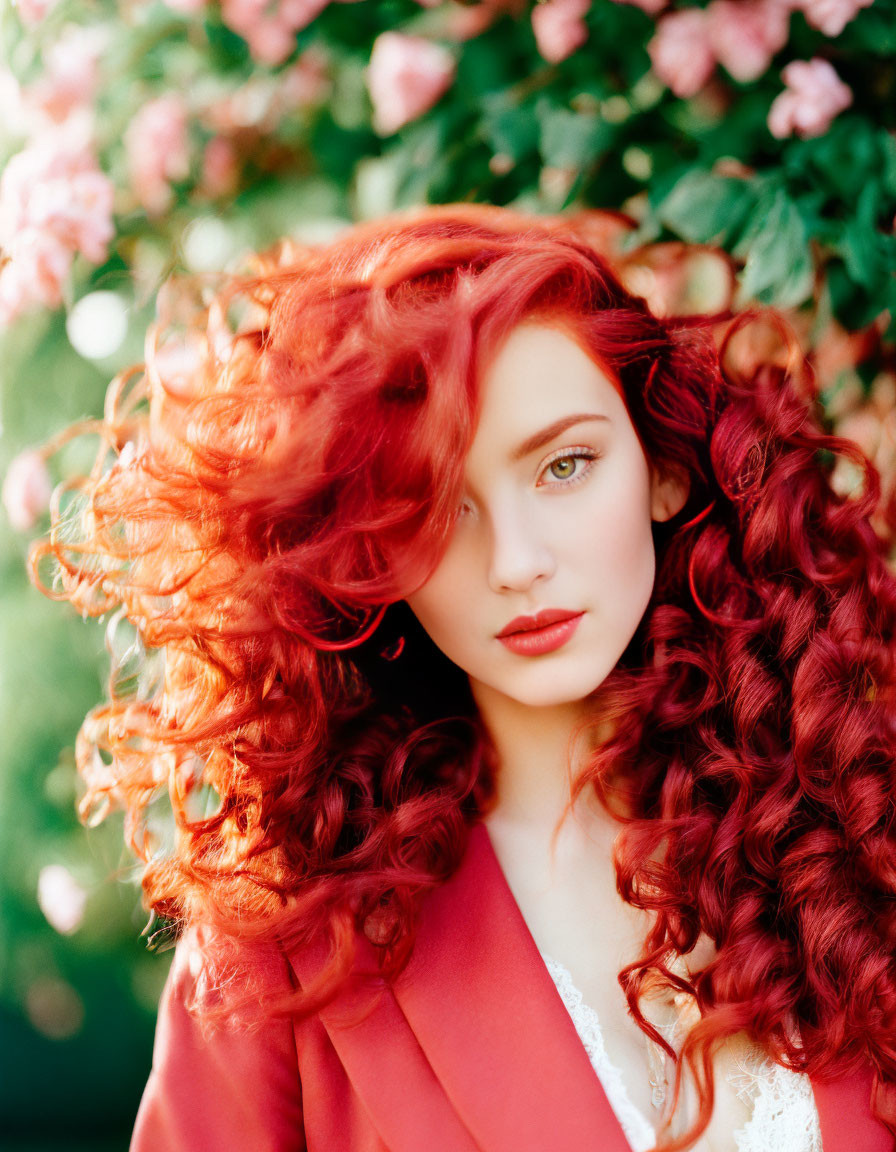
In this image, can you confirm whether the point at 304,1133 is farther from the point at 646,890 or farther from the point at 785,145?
the point at 785,145

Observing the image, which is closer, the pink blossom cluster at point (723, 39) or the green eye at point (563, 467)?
the green eye at point (563, 467)

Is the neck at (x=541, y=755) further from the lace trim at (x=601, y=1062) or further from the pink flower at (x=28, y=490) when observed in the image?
the pink flower at (x=28, y=490)

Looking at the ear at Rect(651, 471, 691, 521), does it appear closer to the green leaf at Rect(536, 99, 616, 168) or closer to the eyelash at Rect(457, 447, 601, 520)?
the eyelash at Rect(457, 447, 601, 520)

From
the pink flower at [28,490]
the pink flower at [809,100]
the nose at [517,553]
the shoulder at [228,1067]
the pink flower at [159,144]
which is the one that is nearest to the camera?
the nose at [517,553]

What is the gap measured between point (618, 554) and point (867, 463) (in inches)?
16.1

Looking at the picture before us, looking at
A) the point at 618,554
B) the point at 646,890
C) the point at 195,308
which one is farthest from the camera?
the point at 195,308

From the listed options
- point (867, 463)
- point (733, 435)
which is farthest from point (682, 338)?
point (867, 463)

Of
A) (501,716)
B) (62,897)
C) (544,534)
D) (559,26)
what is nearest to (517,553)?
(544,534)

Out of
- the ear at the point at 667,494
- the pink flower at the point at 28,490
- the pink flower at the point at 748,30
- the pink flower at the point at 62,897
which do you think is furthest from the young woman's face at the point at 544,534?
the pink flower at the point at 62,897

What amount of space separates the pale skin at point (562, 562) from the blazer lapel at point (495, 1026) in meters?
0.06

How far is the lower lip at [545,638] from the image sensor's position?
1.23 metres

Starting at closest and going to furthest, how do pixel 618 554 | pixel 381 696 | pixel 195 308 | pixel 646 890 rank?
pixel 618 554 < pixel 646 890 < pixel 381 696 < pixel 195 308

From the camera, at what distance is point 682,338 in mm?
1434

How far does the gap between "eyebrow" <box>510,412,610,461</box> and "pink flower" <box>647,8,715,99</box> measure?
586 millimetres
